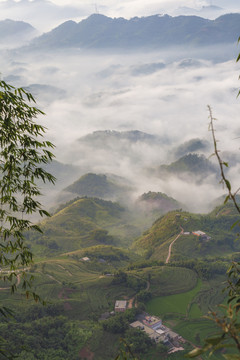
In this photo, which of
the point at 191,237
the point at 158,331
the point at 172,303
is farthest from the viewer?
the point at 191,237

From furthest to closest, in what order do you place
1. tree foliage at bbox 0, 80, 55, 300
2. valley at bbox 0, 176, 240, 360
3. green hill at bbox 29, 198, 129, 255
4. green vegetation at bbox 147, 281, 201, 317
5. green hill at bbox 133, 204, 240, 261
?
green hill at bbox 29, 198, 129, 255
green hill at bbox 133, 204, 240, 261
green vegetation at bbox 147, 281, 201, 317
valley at bbox 0, 176, 240, 360
tree foliage at bbox 0, 80, 55, 300

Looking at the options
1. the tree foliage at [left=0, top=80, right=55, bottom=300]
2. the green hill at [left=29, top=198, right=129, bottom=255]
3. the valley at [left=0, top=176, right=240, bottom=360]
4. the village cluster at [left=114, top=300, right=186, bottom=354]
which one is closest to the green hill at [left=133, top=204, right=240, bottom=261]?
the valley at [left=0, top=176, right=240, bottom=360]

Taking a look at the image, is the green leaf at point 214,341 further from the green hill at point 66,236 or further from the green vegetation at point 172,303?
the green hill at point 66,236

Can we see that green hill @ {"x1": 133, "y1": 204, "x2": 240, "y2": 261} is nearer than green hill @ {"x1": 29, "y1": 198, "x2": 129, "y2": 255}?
Yes

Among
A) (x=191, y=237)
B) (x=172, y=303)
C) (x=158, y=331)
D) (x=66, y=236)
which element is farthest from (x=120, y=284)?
(x=66, y=236)

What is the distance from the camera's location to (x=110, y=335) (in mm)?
81562

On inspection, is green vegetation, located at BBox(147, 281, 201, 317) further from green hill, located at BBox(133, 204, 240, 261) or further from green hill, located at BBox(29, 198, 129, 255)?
green hill, located at BBox(29, 198, 129, 255)

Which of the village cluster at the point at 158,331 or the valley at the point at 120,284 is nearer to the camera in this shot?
the village cluster at the point at 158,331

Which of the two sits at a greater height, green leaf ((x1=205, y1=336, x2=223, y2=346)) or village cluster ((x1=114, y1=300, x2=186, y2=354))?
green leaf ((x1=205, y1=336, x2=223, y2=346))

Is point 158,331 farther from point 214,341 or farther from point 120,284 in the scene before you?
point 214,341

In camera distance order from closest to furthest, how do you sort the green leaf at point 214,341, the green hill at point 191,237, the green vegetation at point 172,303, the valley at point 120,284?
the green leaf at point 214,341 → the valley at point 120,284 → the green vegetation at point 172,303 → the green hill at point 191,237

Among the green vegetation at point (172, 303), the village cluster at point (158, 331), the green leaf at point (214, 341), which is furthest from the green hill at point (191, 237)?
the green leaf at point (214, 341)

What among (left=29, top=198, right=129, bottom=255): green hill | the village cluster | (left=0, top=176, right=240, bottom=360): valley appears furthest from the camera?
(left=29, top=198, right=129, bottom=255): green hill

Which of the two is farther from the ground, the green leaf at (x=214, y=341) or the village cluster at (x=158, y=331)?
the green leaf at (x=214, y=341)
